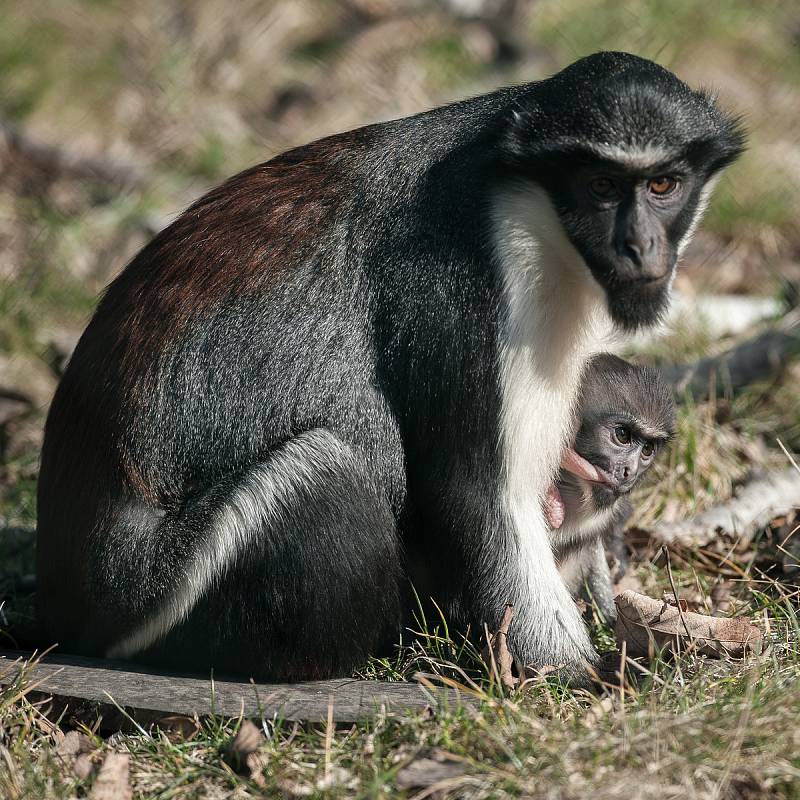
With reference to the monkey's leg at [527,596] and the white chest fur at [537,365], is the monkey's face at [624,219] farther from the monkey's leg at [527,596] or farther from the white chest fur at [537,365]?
the monkey's leg at [527,596]

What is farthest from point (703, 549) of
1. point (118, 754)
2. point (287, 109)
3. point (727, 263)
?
point (287, 109)

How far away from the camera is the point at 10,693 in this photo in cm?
480

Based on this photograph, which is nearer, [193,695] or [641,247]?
[641,247]

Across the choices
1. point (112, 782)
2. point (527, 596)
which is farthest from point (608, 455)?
point (112, 782)

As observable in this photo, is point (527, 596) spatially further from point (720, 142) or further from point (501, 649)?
point (720, 142)

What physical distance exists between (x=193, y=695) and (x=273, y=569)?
61 centimetres

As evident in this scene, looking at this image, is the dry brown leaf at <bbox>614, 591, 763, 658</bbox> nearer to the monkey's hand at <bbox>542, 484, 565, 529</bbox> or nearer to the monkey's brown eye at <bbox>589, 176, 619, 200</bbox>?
the monkey's hand at <bbox>542, 484, 565, 529</bbox>

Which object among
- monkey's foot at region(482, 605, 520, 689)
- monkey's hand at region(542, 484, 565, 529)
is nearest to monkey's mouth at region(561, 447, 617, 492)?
monkey's hand at region(542, 484, 565, 529)

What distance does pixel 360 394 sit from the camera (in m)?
5.12

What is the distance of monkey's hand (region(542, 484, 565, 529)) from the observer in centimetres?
583

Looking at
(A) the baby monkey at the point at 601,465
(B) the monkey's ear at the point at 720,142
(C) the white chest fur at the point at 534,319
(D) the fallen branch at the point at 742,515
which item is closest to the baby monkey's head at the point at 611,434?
(A) the baby monkey at the point at 601,465

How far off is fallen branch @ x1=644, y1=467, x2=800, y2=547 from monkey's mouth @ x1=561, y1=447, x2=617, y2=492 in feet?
2.29

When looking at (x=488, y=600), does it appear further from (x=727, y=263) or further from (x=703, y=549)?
(x=727, y=263)

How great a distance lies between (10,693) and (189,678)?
725 millimetres
